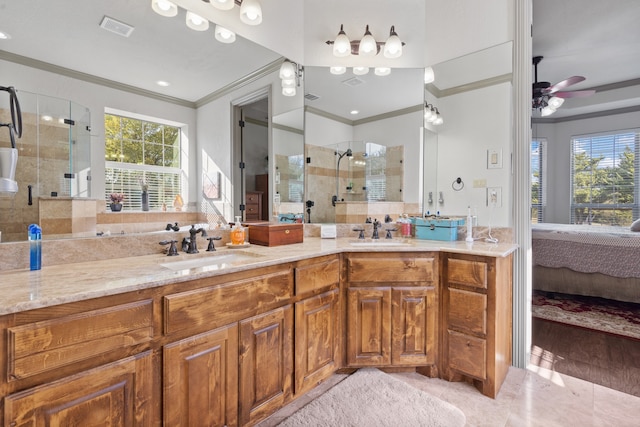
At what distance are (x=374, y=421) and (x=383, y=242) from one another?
3.89ft

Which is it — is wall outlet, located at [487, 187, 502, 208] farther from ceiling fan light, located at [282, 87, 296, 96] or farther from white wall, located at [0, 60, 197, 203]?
white wall, located at [0, 60, 197, 203]

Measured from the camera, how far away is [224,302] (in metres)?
1.35

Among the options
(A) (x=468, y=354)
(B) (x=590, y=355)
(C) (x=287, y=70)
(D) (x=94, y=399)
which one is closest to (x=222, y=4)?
(C) (x=287, y=70)

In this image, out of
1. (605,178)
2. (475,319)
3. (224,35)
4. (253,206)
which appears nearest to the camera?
(475,319)

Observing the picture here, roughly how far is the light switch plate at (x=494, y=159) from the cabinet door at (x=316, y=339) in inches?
62.3

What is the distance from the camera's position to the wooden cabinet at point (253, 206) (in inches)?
88.8

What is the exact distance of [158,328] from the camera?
3.78ft

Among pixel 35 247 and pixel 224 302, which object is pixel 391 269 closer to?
pixel 224 302

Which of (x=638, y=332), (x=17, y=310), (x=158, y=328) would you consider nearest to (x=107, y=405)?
(x=158, y=328)

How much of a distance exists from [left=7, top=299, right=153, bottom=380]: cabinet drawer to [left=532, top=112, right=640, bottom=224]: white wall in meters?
7.03

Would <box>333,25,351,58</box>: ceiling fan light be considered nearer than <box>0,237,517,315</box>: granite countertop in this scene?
No

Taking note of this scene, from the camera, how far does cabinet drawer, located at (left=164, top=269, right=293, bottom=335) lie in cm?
120

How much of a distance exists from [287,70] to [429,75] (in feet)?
3.99

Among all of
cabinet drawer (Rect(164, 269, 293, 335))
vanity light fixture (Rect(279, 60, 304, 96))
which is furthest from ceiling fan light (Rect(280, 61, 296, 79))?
cabinet drawer (Rect(164, 269, 293, 335))
